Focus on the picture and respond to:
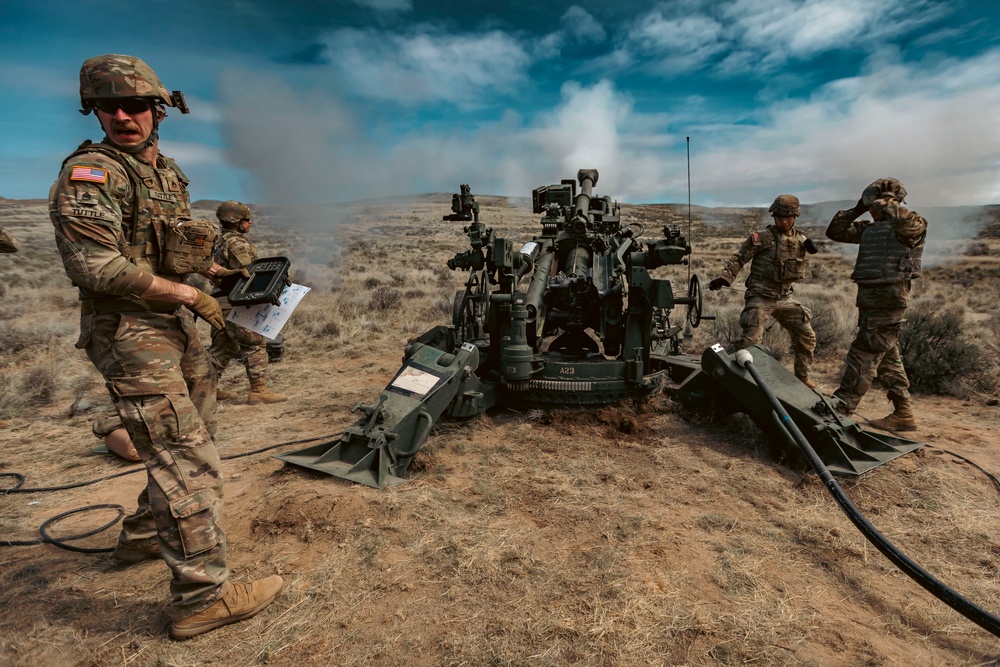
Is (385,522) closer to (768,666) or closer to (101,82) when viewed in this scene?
(768,666)

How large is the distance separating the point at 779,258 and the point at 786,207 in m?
0.61

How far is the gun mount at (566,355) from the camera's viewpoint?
14.8 feet

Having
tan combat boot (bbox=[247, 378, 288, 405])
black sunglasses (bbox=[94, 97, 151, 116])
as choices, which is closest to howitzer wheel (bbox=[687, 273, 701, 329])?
black sunglasses (bbox=[94, 97, 151, 116])

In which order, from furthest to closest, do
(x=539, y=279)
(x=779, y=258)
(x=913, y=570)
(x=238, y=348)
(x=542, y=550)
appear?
(x=238, y=348) < (x=779, y=258) < (x=539, y=279) < (x=542, y=550) < (x=913, y=570)

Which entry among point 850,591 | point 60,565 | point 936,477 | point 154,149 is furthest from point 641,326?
point 60,565

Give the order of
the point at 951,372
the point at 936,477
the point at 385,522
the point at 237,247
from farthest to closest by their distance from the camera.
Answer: the point at 951,372
the point at 237,247
the point at 936,477
the point at 385,522

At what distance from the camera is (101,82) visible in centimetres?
264

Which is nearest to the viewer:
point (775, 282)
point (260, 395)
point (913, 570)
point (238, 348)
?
point (913, 570)

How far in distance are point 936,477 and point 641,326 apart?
2682 millimetres

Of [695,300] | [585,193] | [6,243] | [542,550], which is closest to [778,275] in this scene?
[695,300]

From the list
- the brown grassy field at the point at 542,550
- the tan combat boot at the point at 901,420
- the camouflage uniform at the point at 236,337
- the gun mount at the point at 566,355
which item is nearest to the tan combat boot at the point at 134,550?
the brown grassy field at the point at 542,550

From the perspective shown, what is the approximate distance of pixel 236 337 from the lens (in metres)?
6.92

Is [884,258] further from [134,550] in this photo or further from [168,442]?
[134,550]

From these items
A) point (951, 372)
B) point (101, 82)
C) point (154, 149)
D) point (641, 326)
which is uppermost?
point (101, 82)
